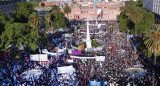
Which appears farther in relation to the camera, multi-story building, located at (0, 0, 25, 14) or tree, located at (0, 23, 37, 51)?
multi-story building, located at (0, 0, 25, 14)

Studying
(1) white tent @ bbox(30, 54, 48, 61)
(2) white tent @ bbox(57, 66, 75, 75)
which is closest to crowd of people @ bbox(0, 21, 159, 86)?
(2) white tent @ bbox(57, 66, 75, 75)

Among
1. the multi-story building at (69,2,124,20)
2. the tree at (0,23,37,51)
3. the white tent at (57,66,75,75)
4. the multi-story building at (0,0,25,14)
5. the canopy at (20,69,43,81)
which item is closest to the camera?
the canopy at (20,69,43,81)

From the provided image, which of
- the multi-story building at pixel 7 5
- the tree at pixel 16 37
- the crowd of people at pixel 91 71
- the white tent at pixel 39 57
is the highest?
the multi-story building at pixel 7 5

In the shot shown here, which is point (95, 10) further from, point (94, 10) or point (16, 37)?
point (16, 37)

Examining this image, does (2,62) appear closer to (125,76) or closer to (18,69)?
(18,69)

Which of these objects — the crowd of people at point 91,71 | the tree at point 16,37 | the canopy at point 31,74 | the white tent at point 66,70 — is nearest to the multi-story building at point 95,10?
the crowd of people at point 91,71

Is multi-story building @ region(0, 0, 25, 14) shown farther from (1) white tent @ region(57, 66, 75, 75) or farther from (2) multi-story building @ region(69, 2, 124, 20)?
(1) white tent @ region(57, 66, 75, 75)

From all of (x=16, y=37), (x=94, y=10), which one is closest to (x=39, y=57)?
(x=16, y=37)

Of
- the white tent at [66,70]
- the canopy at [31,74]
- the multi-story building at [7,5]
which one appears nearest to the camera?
the canopy at [31,74]

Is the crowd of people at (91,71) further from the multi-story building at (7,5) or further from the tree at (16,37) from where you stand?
the multi-story building at (7,5)

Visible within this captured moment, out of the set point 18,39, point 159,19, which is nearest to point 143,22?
point 159,19

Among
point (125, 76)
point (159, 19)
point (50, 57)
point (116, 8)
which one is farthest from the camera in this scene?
point (116, 8)
